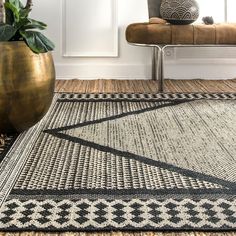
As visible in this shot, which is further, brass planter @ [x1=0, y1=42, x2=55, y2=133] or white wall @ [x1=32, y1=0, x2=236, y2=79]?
white wall @ [x1=32, y1=0, x2=236, y2=79]

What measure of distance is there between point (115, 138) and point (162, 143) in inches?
7.0

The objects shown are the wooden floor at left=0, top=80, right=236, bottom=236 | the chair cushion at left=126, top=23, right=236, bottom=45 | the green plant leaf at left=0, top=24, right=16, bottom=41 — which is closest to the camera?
the green plant leaf at left=0, top=24, right=16, bottom=41

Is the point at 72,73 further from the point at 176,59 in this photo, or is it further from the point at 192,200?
the point at 192,200

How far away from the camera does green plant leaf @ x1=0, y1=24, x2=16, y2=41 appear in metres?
1.81

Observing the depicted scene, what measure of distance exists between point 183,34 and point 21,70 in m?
1.29

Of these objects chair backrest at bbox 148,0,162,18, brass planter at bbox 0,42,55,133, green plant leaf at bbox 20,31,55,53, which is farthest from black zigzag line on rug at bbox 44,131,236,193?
chair backrest at bbox 148,0,162,18

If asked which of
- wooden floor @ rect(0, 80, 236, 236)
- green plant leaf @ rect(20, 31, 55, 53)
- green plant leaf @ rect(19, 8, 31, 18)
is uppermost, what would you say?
green plant leaf @ rect(19, 8, 31, 18)

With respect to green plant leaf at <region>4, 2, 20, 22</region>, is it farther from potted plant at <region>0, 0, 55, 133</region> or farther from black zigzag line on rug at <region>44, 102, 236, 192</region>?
black zigzag line on rug at <region>44, 102, 236, 192</region>

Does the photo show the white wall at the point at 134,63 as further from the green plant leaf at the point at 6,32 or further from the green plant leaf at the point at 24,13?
the green plant leaf at the point at 6,32

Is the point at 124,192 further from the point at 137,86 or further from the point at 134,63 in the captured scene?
the point at 134,63

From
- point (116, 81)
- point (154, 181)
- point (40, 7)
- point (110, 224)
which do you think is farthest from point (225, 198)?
point (40, 7)

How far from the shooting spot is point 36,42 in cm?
185

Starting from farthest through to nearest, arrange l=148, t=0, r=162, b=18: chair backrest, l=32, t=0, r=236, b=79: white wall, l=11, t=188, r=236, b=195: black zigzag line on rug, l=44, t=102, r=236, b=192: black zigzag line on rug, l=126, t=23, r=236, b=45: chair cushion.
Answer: l=32, t=0, r=236, b=79: white wall < l=148, t=0, r=162, b=18: chair backrest < l=126, t=23, r=236, b=45: chair cushion < l=44, t=102, r=236, b=192: black zigzag line on rug < l=11, t=188, r=236, b=195: black zigzag line on rug

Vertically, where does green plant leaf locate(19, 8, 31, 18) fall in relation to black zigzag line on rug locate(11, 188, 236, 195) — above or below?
above
